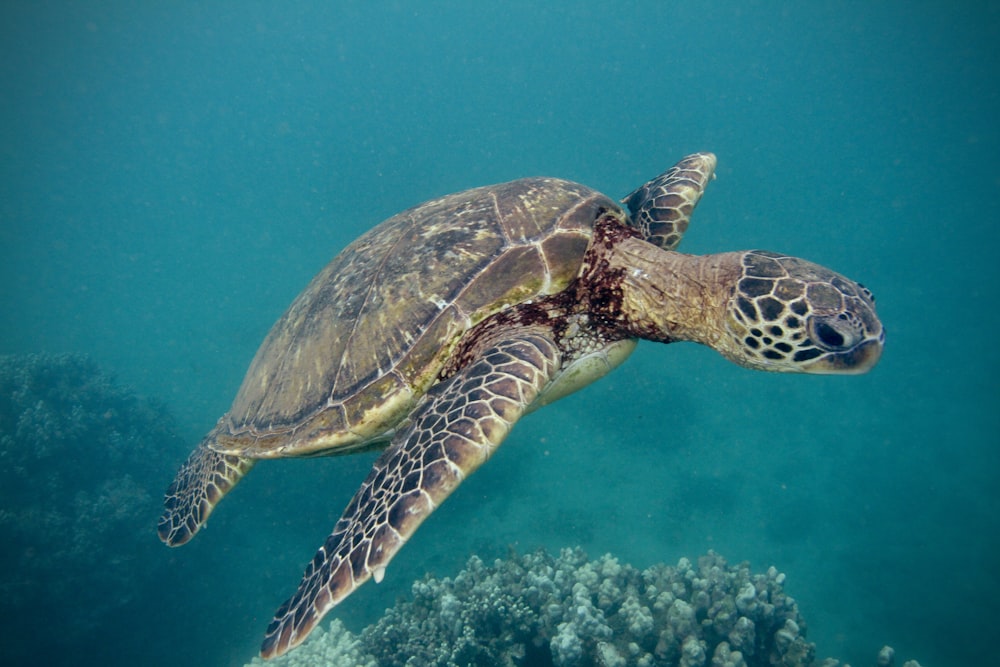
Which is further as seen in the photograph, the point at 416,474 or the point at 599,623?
the point at 599,623

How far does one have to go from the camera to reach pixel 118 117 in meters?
79.2

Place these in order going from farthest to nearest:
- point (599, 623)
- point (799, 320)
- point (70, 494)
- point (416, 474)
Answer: point (70, 494)
point (599, 623)
point (799, 320)
point (416, 474)

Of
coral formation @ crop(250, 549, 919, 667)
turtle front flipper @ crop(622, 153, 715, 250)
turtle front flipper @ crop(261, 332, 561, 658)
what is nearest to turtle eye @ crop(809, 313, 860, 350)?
turtle front flipper @ crop(261, 332, 561, 658)

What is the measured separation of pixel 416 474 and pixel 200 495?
3.37 meters

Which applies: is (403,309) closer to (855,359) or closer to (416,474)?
(416,474)

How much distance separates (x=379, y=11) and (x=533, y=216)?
133 meters

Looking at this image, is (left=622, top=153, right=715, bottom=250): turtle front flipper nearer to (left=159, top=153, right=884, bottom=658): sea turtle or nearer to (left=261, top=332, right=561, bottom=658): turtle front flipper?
(left=159, top=153, right=884, bottom=658): sea turtle

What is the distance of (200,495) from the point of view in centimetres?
449

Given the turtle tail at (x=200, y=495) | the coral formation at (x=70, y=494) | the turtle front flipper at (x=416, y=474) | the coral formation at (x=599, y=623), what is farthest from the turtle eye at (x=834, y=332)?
the coral formation at (x=70, y=494)

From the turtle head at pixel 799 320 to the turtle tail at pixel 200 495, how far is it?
4347mm

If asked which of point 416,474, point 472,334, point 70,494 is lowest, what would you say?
point 416,474

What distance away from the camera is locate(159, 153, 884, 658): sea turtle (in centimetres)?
244

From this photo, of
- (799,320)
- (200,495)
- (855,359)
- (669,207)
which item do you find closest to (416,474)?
(799,320)

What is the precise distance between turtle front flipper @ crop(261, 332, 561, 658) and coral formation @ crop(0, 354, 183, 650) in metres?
9.81
